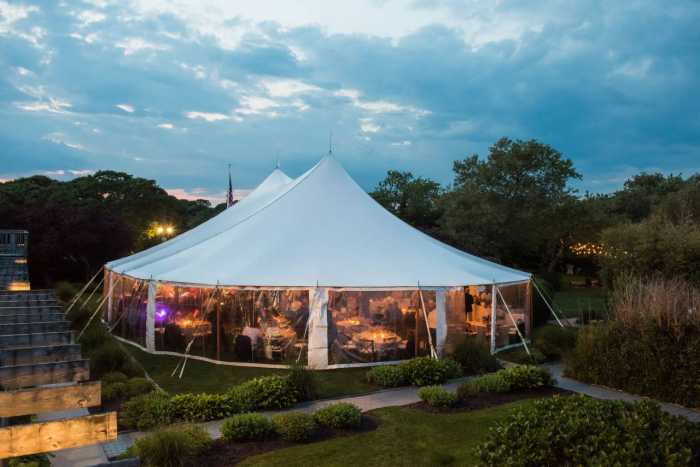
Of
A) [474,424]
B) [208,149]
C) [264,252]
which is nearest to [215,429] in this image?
[474,424]

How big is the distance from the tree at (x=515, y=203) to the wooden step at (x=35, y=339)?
23.4 metres

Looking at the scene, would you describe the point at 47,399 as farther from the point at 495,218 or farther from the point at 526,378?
the point at 495,218

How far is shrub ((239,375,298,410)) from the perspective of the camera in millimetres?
7621

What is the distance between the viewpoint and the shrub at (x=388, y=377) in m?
9.04

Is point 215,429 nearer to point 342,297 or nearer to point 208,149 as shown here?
point 342,297

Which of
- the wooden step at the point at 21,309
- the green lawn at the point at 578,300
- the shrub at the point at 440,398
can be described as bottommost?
the shrub at the point at 440,398

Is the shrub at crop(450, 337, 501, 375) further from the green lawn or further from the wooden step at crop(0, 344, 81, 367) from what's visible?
the wooden step at crop(0, 344, 81, 367)

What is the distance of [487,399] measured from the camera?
7.96m

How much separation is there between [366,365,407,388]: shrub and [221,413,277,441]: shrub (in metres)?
3.23

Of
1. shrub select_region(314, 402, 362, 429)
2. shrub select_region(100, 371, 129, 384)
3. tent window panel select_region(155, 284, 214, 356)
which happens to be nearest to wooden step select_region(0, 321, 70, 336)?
shrub select_region(314, 402, 362, 429)

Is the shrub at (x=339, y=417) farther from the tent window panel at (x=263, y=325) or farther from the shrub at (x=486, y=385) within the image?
the tent window panel at (x=263, y=325)

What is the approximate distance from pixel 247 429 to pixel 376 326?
16.1 feet

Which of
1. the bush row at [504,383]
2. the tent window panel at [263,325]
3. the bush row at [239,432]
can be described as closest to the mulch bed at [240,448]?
the bush row at [239,432]

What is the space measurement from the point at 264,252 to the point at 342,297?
210 centimetres
